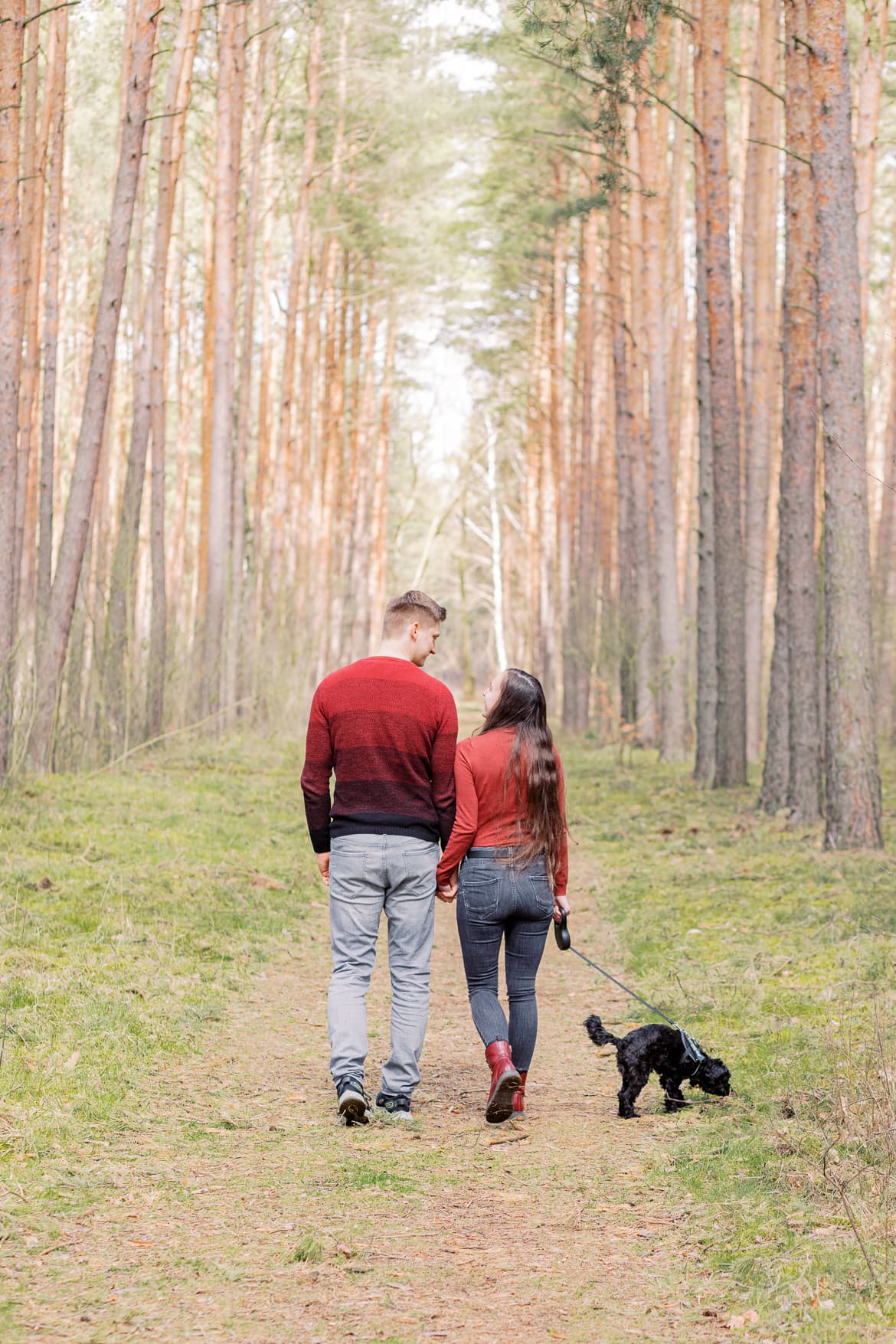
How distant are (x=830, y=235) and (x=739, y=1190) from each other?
7.75 m

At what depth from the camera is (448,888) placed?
16.7 feet

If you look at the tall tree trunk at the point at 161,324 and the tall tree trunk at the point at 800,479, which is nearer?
the tall tree trunk at the point at 800,479

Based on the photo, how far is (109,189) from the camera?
2767 centimetres

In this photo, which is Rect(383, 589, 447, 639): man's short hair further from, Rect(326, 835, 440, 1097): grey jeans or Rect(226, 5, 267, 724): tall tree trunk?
Rect(226, 5, 267, 724): tall tree trunk

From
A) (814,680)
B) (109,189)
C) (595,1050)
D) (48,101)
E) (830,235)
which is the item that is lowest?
(595,1050)

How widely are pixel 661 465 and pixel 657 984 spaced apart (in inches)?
504

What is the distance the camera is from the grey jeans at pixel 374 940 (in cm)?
490

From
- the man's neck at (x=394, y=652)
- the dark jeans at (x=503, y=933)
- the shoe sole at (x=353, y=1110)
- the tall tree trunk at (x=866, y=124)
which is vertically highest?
the tall tree trunk at (x=866, y=124)

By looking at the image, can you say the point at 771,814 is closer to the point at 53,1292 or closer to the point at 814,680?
the point at 814,680

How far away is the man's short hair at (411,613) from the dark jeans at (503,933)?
89 cm

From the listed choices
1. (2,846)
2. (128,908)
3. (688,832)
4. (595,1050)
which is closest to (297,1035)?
(595,1050)

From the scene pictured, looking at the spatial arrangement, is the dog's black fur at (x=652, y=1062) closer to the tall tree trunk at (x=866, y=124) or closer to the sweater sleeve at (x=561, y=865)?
the sweater sleeve at (x=561, y=865)

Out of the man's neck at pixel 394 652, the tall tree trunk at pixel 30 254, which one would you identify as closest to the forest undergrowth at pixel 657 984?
the man's neck at pixel 394 652

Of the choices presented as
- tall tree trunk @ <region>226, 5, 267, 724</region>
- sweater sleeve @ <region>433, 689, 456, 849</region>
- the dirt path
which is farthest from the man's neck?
tall tree trunk @ <region>226, 5, 267, 724</region>
